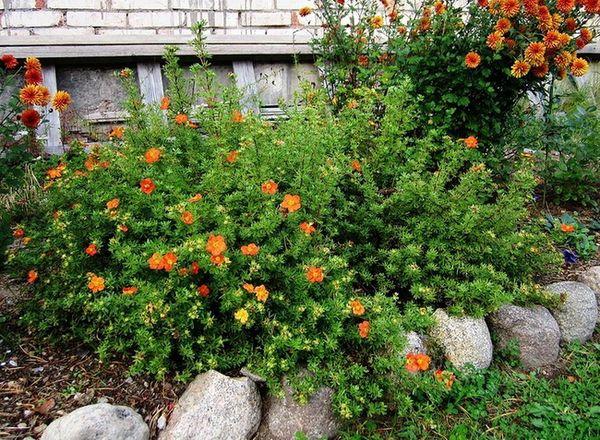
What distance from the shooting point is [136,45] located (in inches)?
200

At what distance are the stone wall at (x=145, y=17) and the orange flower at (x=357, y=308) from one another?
4057 mm

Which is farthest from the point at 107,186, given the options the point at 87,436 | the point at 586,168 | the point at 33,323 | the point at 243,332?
the point at 586,168

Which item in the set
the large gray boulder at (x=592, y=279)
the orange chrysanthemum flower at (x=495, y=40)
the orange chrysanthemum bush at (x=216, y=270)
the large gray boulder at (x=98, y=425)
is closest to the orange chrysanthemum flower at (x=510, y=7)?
the orange chrysanthemum flower at (x=495, y=40)

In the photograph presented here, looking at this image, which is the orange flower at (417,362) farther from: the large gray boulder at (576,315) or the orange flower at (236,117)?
the orange flower at (236,117)

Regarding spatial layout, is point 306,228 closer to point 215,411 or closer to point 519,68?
point 215,411

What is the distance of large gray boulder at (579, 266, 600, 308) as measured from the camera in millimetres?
3549

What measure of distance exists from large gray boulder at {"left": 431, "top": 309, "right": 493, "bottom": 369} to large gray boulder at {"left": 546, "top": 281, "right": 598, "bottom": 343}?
0.68 metres

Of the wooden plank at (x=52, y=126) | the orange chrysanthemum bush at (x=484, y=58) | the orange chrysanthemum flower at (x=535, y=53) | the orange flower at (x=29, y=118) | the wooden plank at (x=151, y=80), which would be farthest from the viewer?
the wooden plank at (x=151, y=80)

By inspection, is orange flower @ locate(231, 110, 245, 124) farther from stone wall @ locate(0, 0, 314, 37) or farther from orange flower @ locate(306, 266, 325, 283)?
stone wall @ locate(0, 0, 314, 37)

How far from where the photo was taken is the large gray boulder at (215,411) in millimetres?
2260

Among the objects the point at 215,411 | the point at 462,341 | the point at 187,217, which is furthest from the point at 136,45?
the point at 462,341

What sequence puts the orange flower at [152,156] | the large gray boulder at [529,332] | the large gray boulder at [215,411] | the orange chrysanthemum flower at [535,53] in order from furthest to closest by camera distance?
the orange chrysanthemum flower at [535,53], the large gray boulder at [529,332], the orange flower at [152,156], the large gray boulder at [215,411]

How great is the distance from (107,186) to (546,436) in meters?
2.55

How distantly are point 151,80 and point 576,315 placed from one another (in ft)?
13.8
